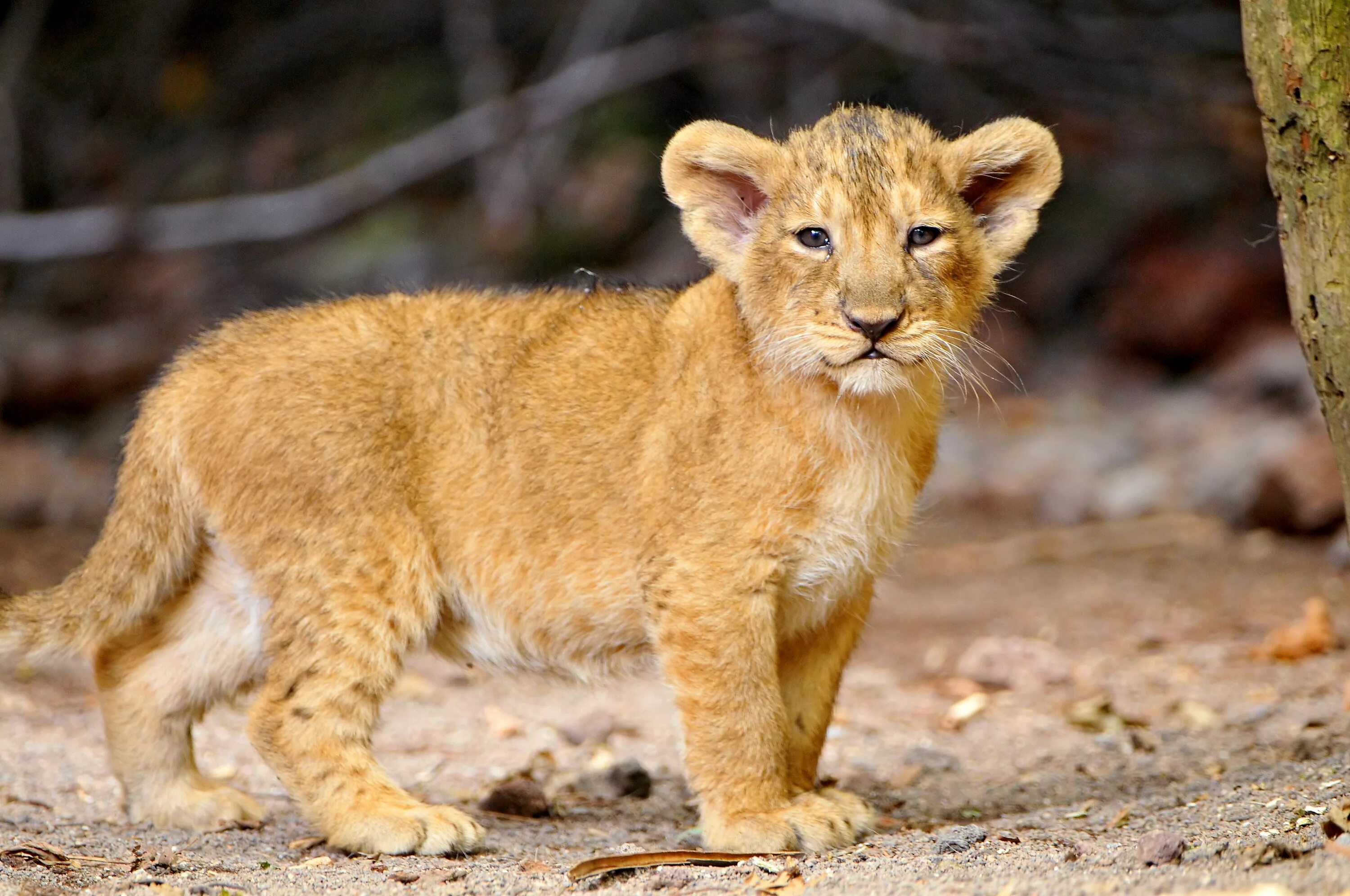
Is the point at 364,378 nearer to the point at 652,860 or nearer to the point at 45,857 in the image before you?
the point at 45,857

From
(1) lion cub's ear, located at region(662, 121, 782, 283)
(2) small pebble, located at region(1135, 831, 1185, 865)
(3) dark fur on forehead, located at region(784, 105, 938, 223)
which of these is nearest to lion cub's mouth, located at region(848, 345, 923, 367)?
(3) dark fur on forehead, located at region(784, 105, 938, 223)

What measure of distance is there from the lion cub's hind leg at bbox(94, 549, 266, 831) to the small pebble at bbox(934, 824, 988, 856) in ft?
8.08

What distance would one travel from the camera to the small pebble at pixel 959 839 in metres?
4.54

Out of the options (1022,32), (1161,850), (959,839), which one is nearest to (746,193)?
(959,839)

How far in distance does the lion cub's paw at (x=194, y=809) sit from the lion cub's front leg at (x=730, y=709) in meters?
1.70

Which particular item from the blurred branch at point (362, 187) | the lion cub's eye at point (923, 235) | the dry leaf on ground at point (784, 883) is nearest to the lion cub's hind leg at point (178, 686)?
the dry leaf on ground at point (784, 883)

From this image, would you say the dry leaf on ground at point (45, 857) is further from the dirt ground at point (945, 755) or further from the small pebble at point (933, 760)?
the small pebble at point (933, 760)

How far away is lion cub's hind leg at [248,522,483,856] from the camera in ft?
16.3

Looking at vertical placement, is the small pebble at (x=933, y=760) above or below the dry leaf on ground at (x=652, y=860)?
below

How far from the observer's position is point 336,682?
502cm

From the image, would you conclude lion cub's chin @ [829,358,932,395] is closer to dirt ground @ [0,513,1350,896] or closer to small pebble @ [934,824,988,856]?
dirt ground @ [0,513,1350,896]

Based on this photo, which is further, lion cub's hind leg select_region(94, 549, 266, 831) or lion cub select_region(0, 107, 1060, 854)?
lion cub's hind leg select_region(94, 549, 266, 831)

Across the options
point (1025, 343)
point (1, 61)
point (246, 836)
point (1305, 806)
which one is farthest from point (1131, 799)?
point (1, 61)

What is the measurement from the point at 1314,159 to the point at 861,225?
52.7 inches
